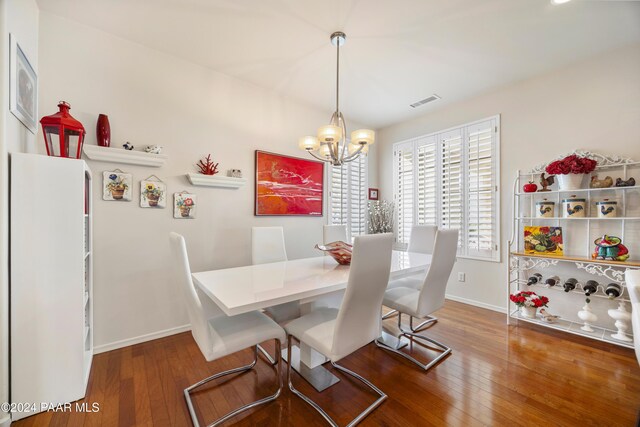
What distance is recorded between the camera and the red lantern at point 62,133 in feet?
5.67

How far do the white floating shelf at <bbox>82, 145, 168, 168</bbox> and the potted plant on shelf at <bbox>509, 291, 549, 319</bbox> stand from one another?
3.91 metres

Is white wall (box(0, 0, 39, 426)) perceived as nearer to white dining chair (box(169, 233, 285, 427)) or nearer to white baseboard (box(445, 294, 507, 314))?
white dining chair (box(169, 233, 285, 427))

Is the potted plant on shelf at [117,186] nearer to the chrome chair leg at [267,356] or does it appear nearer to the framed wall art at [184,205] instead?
the framed wall art at [184,205]

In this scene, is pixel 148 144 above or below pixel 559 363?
above

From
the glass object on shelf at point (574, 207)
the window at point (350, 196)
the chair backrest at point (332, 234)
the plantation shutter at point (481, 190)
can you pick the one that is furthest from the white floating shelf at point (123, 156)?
the glass object on shelf at point (574, 207)

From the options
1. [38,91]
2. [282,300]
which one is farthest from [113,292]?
[282,300]

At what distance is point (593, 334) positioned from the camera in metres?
2.44

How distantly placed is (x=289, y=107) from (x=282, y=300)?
9.46 feet

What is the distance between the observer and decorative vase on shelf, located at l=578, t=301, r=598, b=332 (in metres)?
2.47

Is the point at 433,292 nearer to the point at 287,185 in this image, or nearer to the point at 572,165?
the point at 572,165

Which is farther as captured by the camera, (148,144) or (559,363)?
(148,144)

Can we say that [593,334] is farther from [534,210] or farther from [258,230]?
[258,230]

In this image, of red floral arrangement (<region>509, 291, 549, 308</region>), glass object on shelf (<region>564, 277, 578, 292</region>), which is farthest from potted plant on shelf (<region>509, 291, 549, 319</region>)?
glass object on shelf (<region>564, 277, 578, 292</region>)

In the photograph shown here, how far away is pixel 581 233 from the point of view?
272 centimetres
